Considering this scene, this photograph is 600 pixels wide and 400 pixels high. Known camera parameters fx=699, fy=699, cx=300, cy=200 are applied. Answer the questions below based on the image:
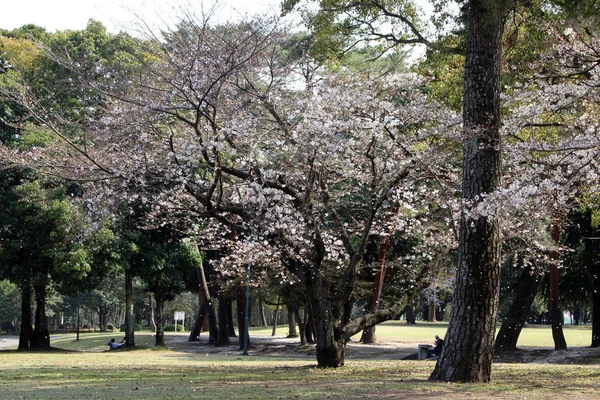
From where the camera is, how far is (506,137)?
12.7 metres

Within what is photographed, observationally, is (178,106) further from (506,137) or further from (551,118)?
(551,118)

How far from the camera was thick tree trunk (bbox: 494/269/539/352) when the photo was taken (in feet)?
80.3

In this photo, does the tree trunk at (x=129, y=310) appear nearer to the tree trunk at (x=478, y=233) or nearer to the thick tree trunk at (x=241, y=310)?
the thick tree trunk at (x=241, y=310)

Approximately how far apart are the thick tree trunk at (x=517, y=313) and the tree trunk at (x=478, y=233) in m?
14.6

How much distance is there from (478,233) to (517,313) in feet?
49.9

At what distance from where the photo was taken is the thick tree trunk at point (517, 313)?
80.3 feet

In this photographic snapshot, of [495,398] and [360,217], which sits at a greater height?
[360,217]

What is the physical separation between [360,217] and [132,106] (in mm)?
8141

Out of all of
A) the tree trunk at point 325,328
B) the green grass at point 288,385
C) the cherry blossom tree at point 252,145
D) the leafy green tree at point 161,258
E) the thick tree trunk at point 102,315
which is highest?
the cherry blossom tree at point 252,145

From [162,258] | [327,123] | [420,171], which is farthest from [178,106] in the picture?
[162,258]

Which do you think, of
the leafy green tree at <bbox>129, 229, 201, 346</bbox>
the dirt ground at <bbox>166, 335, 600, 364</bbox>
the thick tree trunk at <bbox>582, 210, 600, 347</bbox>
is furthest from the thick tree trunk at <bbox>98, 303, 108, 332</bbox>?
the thick tree trunk at <bbox>582, 210, 600, 347</bbox>

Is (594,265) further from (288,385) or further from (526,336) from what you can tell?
(288,385)

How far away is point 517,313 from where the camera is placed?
24641 millimetres

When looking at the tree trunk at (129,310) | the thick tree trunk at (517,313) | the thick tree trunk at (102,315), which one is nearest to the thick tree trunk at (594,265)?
the thick tree trunk at (517,313)
